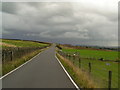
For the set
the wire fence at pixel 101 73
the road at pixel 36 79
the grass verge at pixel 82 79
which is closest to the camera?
the grass verge at pixel 82 79

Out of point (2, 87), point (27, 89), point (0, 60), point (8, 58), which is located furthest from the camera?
point (8, 58)

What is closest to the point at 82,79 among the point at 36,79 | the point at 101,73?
the point at 36,79

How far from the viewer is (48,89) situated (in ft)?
32.3

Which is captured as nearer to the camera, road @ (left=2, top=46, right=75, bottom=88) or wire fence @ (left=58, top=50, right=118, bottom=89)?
road @ (left=2, top=46, right=75, bottom=88)

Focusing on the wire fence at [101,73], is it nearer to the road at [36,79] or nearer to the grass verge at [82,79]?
the grass verge at [82,79]

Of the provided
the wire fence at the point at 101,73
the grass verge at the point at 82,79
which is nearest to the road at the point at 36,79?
the grass verge at the point at 82,79

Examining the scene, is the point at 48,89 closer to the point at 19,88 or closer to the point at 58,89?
the point at 58,89

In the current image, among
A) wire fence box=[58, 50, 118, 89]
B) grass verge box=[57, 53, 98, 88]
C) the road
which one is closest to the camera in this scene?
grass verge box=[57, 53, 98, 88]

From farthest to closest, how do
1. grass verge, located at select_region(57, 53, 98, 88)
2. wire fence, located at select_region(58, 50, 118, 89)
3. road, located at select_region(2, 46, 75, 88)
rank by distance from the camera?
wire fence, located at select_region(58, 50, 118, 89) < road, located at select_region(2, 46, 75, 88) < grass verge, located at select_region(57, 53, 98, 88)

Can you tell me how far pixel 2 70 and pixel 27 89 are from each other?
7.44 metres

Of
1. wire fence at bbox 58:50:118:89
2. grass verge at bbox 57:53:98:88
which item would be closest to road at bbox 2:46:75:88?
grass verge at bbox 57:53:98:88

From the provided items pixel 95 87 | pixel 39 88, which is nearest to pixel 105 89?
pixel 95 87

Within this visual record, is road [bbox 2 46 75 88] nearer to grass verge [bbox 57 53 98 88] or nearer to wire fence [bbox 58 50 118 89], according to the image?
grass verge [bbox 57 53 98 88]

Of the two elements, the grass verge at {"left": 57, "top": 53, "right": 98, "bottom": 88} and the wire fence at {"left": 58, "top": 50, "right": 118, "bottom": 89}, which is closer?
the grass verge at {"left": 57, "top": 53, "right": 98, "bottom": 88}
